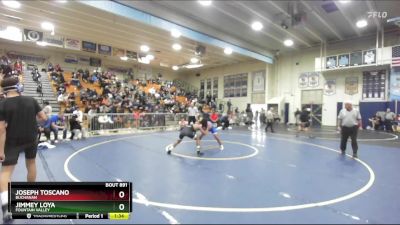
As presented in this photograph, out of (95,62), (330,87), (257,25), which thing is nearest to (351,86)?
(330,87)

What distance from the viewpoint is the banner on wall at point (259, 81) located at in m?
25.2

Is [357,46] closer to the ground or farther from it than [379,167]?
farther from it

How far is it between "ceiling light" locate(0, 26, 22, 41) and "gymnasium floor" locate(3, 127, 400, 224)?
1162cm

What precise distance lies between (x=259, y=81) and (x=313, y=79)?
5.42 metres

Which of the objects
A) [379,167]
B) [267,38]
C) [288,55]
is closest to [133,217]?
[379,167]

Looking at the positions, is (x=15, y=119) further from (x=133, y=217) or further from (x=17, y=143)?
(x=133, y=217)

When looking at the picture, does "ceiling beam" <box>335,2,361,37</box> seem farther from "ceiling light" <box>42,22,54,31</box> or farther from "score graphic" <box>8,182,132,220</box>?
"ceiling light" <box>42,22,54,31</box>

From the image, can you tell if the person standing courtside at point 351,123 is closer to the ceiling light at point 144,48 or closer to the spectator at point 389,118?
the spectator at point 389,118

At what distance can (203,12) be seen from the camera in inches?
551

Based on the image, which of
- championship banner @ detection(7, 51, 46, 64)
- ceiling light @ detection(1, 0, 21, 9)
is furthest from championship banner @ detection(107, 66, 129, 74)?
ceiling light @ detection(1, 0, 21, 9)

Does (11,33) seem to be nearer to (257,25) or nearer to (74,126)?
(74,126)

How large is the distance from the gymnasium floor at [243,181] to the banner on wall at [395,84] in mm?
11354

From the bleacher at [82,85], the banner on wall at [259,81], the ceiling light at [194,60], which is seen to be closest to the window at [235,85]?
the banner on wall at [259,81]

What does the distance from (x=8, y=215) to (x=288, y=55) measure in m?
23.9
